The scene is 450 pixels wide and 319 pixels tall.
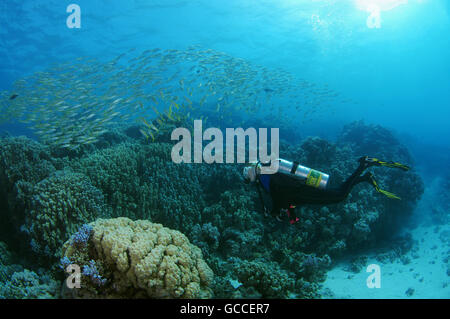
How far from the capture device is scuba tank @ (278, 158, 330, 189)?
4.80 m

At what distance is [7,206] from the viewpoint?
612 cm

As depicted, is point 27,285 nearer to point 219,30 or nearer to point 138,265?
point 138,265

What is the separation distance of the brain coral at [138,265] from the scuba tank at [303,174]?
2.55 meters

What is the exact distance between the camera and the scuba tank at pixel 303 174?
15.8 ft

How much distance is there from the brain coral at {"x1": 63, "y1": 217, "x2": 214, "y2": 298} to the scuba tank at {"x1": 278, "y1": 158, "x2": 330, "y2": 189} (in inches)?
101

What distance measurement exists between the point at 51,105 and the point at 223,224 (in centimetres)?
891

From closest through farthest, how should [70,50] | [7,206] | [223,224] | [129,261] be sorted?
[129,261] < [7,206] < [223,224] < [70,50]

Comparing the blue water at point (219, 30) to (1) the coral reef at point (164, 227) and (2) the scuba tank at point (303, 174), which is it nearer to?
(1) the coral reef at point (164, 227)

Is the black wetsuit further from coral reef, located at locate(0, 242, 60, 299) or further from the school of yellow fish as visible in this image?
the school of yellow fish

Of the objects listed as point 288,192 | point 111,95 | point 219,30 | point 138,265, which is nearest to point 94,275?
point 138,265

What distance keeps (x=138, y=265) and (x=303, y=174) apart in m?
3.58

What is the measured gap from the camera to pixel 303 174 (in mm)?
4828

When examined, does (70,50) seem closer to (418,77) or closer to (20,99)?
(20,99)

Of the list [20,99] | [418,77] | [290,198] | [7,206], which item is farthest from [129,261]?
[418,77]
